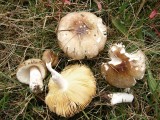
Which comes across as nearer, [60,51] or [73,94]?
[73,94]

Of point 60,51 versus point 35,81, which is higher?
point 60,51

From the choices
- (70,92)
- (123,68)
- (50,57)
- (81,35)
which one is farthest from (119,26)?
(70,92)

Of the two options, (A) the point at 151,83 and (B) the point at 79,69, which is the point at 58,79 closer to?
(B) the point at 79,69

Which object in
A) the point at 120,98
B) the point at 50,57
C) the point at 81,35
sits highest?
the point at 81,35

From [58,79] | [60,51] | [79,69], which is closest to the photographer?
[58,79]

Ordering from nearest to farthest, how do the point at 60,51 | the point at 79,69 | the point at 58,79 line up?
1. the point at 58,79
2. the point at 79,69
3. the point at 60,51

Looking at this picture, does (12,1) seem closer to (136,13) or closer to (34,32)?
(34,32)

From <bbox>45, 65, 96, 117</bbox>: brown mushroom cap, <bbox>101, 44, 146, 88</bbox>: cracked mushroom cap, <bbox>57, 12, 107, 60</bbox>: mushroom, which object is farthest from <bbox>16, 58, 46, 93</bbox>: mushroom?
<bbox>101, 44, 146, 88</bbox>: cracked mushroom cap
